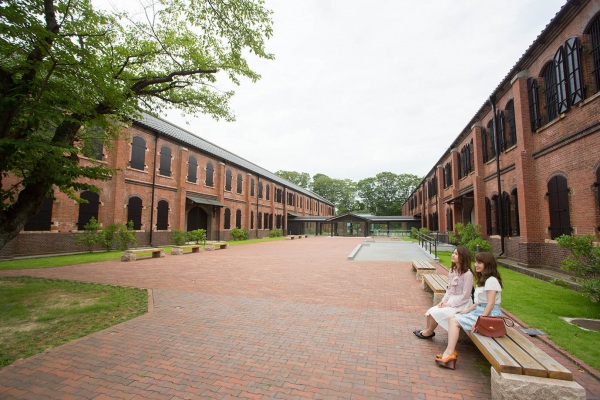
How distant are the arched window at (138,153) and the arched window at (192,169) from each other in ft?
14.5

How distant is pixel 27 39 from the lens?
182 inches

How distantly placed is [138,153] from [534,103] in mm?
20151

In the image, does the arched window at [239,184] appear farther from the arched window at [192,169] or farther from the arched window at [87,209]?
the arched window at [87,209]

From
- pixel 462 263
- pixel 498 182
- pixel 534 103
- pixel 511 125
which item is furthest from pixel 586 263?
pixel 511 125

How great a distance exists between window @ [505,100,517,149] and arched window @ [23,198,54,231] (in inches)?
806

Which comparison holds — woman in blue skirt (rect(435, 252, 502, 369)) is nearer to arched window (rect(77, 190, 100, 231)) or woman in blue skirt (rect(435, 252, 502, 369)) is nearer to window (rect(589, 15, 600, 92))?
window (rect(589, 15, 600, 92))

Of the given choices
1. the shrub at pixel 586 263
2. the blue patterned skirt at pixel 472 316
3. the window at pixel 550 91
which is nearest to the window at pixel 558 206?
the window at pixel 550 91

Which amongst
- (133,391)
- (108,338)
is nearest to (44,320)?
(108,338)

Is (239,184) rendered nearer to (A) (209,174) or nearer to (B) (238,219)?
(B) (238,219)

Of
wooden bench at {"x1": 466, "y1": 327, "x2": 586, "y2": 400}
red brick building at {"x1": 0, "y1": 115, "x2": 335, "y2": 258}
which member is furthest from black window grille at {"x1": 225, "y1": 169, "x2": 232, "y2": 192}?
wooden bench at {"x1": 466, "y1": 327, "x2": 586, "y2": 400}

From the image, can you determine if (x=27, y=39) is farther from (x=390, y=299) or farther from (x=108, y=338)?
(x=390, y=299)

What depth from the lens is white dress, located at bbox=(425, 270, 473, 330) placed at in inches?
150

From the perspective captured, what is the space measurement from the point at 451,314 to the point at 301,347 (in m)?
2.03

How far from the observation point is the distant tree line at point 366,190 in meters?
71.3
